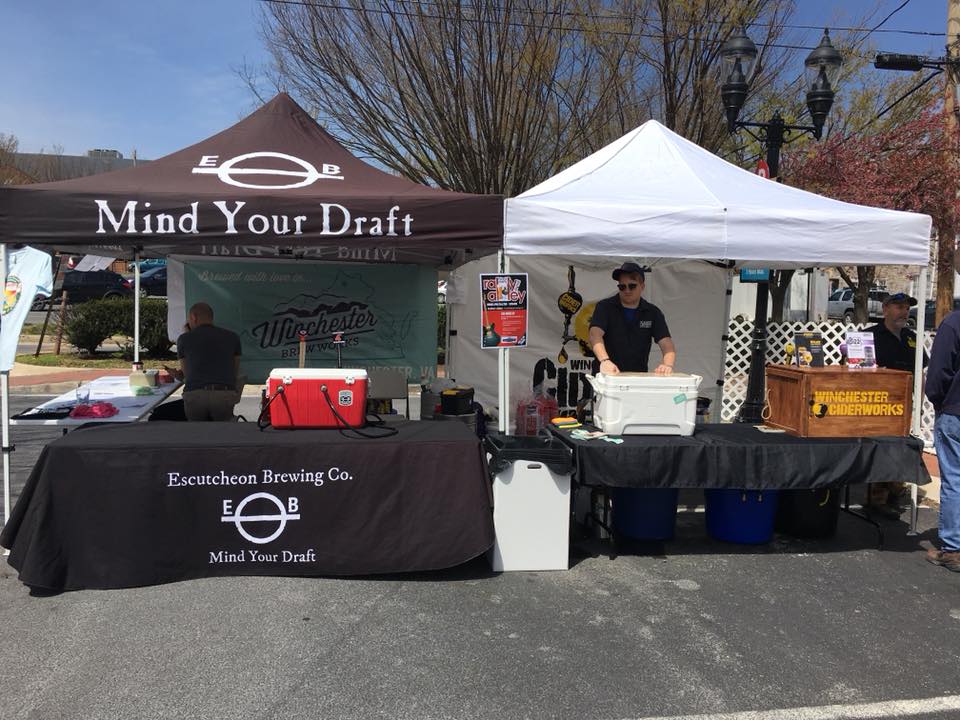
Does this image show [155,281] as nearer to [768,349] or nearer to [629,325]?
[768,349]

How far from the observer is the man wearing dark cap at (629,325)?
532 cm

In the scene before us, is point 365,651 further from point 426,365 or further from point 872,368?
point 426,365

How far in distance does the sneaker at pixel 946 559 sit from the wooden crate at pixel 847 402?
0.81m

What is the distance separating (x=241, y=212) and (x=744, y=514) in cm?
392

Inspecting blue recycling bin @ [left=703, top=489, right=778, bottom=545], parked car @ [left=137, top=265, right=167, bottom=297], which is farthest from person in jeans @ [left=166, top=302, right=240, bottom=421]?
parked car @ [left=137, top=265, right=167, bottom=297]

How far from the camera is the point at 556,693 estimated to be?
3127mm

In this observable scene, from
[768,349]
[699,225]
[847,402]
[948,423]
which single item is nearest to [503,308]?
[699,225]

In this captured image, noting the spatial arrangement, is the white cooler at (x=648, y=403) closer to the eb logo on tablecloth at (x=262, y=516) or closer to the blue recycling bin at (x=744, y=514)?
the blue recycling bin at (x=744, y=514)

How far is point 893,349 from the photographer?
6.16 meters

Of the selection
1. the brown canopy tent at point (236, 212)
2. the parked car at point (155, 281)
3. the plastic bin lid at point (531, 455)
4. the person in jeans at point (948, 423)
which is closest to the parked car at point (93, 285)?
the parked car at point (155, 281)

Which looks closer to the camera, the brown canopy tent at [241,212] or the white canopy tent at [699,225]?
the brown canopy tent at [241,212]

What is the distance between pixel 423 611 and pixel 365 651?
528 millimetres

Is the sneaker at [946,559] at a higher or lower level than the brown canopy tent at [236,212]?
lower

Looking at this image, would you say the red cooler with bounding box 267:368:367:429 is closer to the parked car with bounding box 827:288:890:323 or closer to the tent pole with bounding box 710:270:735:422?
the tent pole with bounding box 710:270:735:422
